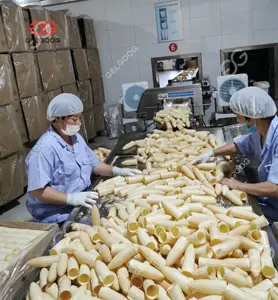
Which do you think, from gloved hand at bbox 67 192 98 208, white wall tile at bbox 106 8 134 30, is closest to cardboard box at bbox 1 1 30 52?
white wall tile at bbox 106 8 134 30

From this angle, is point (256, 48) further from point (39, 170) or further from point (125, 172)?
point (39, 170)

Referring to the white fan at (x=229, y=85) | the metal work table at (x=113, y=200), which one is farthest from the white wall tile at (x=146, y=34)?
the metal work table at (x=113, y=200)

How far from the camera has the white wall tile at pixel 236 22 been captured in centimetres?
486

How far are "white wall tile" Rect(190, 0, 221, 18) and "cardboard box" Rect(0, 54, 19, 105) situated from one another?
297 cm

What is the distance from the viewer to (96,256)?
1266 millimetres

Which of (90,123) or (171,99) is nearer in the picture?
(171,99)

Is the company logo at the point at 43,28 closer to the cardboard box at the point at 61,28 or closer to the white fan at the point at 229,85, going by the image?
the cardboard box at the point at 61,28

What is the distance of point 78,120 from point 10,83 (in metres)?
1.69

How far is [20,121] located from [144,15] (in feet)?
8.95

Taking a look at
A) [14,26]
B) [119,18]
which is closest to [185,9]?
[119,18]

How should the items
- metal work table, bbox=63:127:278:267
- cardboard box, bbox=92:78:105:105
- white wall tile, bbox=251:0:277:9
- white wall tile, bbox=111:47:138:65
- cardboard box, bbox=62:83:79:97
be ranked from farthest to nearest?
1. cardboard box, bbox=92:78:105:105
2. white wall tile, bbox=111:47:138:65
3. white wall tile, bbox=251:0:277:9
4. cardboard box, bbox=62:83:79:97
5. metal work table, bbox=63:127:278:267

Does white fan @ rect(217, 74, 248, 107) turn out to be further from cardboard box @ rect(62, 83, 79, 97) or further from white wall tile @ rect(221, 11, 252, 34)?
cardboard box @ rect(62, 83, 79, 97)

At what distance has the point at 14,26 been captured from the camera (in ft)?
11.5

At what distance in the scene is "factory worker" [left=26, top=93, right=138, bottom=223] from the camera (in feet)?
6.38
